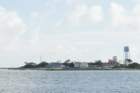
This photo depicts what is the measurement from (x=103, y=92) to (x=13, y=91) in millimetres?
15122

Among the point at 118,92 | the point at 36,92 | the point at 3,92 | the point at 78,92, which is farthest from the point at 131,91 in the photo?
the point at 3,92

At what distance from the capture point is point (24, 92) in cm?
8500

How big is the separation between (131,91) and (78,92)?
30.1ft

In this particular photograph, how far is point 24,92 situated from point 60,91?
294 inches

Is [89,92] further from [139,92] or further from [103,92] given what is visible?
[139,92]

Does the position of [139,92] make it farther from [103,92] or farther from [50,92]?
[50,92]

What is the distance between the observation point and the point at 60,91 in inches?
3531

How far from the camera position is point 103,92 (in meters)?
85.9

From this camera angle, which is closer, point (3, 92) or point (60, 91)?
point (3, 92)

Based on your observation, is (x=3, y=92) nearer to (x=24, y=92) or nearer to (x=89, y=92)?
(x=24, y=92)

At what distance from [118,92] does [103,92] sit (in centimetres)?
256

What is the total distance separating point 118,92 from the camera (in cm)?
8631

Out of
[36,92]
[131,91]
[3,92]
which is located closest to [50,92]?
[36,92]

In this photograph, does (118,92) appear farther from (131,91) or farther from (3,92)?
(3,92)
